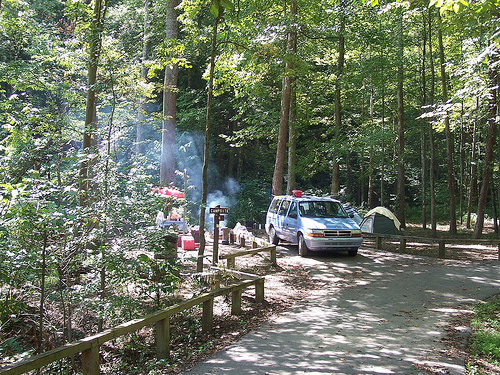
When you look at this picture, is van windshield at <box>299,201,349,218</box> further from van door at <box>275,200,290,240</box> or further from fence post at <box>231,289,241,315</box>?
fence post at <box>231,289,241,315</box>

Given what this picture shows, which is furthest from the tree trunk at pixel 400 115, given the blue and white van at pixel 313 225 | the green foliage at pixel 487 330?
the green foliage at pixel 487 330

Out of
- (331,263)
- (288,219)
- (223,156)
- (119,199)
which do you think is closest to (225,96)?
(223,156)

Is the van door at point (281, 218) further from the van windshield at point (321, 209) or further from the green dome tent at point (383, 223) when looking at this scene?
the green dome tent at point (383, 223)

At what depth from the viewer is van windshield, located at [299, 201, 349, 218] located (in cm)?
1405

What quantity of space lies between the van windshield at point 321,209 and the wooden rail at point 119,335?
265 inches

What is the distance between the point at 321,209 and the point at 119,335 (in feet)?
33.4

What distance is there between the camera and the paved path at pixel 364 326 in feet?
16.4

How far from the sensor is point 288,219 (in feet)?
48.0

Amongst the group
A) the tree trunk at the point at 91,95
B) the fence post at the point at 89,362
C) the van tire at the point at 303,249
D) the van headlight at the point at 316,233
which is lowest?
the fence post at the point at 89,362

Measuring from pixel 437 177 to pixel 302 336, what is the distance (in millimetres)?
37101

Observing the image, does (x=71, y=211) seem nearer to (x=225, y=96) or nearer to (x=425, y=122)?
(x=225, y=96)

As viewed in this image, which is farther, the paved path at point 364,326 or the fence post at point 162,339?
the fence post at point 162,339

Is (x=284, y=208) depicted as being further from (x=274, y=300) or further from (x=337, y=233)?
(x=274, y=300)

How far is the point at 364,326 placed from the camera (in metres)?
6.59
